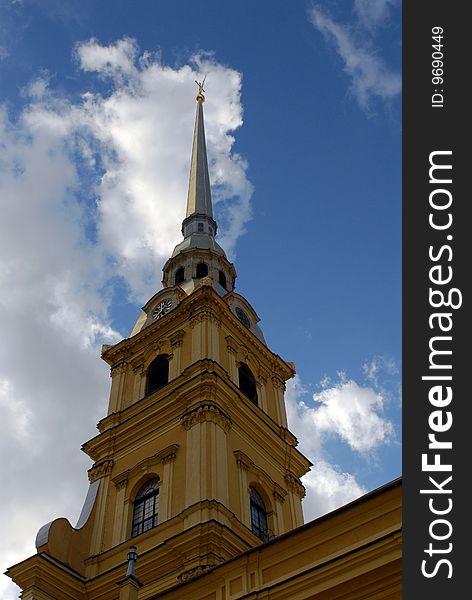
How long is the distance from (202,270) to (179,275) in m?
1.13

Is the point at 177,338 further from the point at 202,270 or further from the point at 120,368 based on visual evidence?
the point at 202,270

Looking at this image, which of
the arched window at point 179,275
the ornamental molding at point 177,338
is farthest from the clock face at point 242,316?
the arched window at point 179,275

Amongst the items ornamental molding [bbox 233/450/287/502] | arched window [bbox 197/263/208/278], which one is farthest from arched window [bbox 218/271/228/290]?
ornamental molding [bbox 233/450/287/502]

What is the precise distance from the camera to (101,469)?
27547mm

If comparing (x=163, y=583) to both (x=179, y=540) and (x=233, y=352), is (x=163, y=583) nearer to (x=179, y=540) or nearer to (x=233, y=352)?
(x=179, y=540)

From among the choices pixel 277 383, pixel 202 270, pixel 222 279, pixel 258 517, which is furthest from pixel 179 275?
pixel 258 517

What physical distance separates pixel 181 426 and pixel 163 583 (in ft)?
19.3

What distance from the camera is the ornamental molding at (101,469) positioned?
27.4 m

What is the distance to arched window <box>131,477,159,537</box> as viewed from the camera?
965 inches

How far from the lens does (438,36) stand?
32.5 feet

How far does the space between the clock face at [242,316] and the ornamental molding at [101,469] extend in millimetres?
8485

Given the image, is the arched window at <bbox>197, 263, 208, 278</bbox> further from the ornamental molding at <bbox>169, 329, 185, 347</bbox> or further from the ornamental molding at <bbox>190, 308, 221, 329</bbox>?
the ornamental molding at <bbox>169, 329, 185, 347</bbox>

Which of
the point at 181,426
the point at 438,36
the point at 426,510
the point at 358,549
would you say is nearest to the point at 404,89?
the point at 438,36

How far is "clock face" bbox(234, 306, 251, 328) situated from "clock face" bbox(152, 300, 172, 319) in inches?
112
